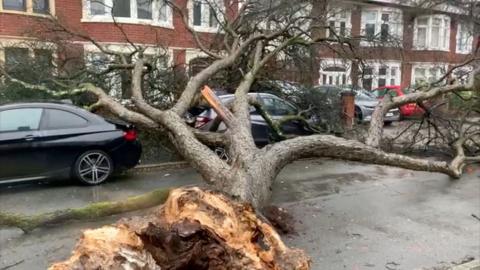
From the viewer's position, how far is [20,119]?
7574mm

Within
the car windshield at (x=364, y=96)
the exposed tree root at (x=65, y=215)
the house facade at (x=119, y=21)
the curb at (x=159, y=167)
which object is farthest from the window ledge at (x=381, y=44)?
the exposed tree root at (x=65, y=215)

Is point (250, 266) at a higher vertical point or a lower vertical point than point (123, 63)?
lower

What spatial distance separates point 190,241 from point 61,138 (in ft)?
17.4

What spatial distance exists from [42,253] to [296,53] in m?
8.47

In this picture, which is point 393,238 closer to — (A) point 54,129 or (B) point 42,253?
(B) point 42,253

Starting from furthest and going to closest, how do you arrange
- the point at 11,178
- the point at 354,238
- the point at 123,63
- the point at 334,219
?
1. the point at 123,63
2. the point at 11,178
3. the point at 334,219
4. the point at 354,238

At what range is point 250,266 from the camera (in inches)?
129

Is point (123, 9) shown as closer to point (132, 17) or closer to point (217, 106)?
point (132, 17)

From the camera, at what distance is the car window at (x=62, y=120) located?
781 cm

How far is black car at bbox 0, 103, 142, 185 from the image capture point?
24.4 feet

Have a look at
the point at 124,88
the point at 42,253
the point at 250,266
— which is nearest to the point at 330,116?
the point at 124,88

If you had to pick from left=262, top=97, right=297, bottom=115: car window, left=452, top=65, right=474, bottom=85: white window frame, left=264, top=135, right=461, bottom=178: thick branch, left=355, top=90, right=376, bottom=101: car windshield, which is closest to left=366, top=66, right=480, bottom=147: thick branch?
left=264, top=135, right=461, bottom=178: thick branch

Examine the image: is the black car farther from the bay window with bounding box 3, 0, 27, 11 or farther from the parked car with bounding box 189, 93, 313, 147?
the bay window with bounding box 3, 0, 27, 11

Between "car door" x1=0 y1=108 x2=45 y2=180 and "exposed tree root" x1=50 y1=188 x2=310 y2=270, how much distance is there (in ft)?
15.4
